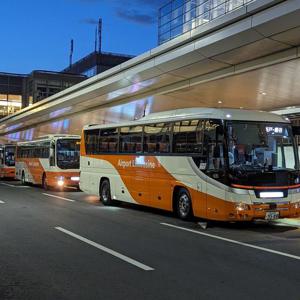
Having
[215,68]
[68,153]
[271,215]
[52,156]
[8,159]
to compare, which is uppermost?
[215,68]

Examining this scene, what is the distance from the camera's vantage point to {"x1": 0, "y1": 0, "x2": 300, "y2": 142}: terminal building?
14.1m

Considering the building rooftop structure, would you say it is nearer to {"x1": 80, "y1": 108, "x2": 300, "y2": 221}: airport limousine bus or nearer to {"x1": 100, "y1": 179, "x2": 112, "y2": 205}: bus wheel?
{"x1": 100, "y1": 179, "x2": 112, "y2": 205}: bus wheel

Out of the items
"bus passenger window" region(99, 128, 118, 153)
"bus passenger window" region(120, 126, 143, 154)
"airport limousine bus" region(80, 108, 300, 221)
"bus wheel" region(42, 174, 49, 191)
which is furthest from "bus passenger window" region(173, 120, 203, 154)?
"bus wheel" region(42, 174, 49, 191)

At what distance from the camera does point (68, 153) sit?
27016mm

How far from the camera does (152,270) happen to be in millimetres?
7945

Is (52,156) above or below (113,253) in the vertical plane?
above

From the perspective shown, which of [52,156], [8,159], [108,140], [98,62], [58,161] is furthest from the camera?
[98,62]

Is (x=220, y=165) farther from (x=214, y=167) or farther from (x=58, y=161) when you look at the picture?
(x=58, y=161)

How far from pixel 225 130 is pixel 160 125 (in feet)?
11.1

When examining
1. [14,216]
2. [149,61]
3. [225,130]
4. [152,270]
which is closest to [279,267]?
[152,270]

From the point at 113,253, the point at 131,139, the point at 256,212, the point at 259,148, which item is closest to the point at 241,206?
the point at 256,212

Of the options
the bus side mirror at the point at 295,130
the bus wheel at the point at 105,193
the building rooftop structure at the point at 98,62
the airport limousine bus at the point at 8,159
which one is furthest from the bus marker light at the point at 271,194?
the building rooftop structure at the point at 98,62

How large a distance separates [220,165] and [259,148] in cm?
111

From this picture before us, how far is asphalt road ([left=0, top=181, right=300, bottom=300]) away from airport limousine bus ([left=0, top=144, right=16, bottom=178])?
25.5m
